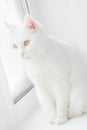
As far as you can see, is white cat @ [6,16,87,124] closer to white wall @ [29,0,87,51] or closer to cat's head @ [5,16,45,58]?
cat's head @ [5,16,45,58]

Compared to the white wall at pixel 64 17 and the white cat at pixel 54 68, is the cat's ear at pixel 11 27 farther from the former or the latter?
the white wall at pixel 64 17

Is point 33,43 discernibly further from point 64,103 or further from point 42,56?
point 64,103

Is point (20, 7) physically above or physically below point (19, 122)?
above

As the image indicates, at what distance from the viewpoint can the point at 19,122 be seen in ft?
5.23

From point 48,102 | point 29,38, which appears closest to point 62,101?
point 48,102

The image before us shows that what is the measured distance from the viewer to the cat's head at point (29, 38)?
1.31 m

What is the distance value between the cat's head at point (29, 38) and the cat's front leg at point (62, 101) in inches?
8.5

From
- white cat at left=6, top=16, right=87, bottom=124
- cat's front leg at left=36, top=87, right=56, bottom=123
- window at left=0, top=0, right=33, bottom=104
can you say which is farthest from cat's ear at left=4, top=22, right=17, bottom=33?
cat's front leg at left=36, top=87, right=56, bottom=123

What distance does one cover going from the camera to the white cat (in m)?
1.33

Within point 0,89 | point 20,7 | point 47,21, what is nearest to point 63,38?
point 47,21

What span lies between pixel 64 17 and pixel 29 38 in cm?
44

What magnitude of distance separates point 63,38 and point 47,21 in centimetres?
14

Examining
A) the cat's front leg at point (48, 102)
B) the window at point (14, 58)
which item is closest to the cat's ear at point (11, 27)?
the window at point (14, 58)

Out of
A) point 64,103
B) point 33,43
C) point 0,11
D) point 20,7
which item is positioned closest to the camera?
point 33,43
